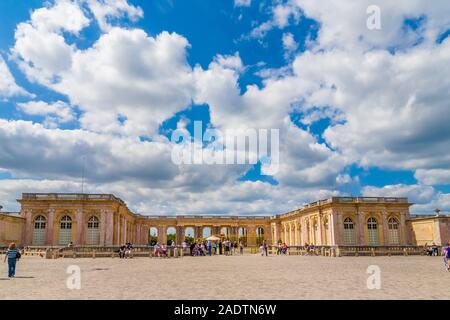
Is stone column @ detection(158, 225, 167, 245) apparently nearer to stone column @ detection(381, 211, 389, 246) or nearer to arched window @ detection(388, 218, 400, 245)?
stone column @ detection(381, 211, 389, 246)

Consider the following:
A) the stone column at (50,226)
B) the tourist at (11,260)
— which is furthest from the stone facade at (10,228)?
the tourist at (11,260)

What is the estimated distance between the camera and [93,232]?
45.4 metres

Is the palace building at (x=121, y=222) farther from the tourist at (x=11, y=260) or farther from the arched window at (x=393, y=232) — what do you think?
the tourist at (x=11, y=260)

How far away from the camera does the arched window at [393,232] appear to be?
1866 inches

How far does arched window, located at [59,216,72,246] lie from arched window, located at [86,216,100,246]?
2.05 meters

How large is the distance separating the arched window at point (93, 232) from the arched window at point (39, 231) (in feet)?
15.8

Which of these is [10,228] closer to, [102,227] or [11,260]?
[102,227]

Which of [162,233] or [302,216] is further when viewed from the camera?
[162,233]
